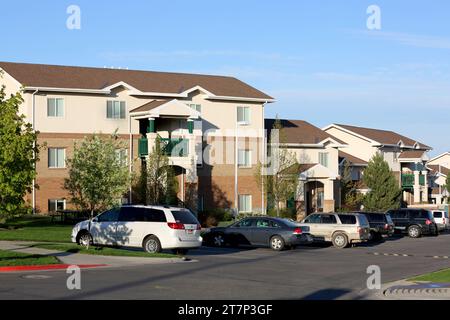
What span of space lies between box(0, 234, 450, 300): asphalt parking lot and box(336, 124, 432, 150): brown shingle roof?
44.7 m

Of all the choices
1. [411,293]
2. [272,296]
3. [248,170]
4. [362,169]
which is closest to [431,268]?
[411,293]

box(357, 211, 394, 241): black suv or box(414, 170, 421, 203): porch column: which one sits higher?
box(414, 170, 421, 203): porch column

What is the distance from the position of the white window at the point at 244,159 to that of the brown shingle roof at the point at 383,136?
22.2 m

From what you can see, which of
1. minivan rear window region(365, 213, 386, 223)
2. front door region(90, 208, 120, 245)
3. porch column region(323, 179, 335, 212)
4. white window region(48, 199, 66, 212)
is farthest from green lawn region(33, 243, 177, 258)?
porch column region(323, 179, 335, 212)

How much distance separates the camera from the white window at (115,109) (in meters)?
50.6

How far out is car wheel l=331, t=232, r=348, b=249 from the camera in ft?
119

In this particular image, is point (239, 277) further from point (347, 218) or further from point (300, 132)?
point (300, 132)

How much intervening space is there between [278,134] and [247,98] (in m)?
4.72

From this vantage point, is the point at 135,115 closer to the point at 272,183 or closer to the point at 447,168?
the point at 272,183

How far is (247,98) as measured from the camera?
5628 cm

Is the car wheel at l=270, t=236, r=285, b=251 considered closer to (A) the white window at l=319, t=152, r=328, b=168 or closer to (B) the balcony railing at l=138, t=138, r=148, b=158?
(B) the balcony railing at l=138, t=138, r=148, b=158

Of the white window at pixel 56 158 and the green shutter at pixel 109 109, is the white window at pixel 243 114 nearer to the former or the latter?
the green shutter at pixel 109 109

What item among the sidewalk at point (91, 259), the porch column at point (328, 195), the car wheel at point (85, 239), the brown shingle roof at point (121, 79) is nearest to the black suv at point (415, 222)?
the porch column at point (328, 195)
